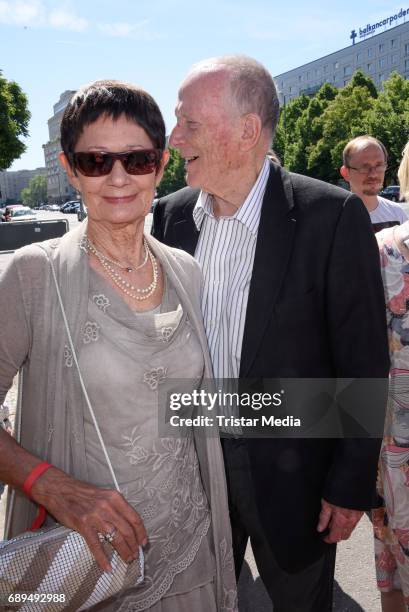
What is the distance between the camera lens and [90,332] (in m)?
1.67

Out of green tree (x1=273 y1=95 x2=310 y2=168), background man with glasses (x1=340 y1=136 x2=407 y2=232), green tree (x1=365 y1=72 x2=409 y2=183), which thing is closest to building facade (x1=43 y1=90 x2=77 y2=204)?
green tree (x1=273 y1=95 x2=310 y2=168)

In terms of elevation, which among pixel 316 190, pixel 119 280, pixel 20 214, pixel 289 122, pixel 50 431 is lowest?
pixel 50 431

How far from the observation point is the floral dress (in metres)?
2.42

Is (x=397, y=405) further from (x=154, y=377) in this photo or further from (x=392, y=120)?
(x=392, y=120)

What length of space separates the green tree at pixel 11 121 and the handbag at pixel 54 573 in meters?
36.8

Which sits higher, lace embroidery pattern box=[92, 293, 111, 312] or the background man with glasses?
the background man with glasses

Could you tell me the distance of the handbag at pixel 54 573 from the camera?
135cm

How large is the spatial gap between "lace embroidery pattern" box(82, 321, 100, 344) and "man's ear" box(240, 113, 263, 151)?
44.3 inches

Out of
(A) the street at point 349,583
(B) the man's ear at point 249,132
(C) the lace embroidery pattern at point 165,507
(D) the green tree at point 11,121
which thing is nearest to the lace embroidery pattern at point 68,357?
(C) the lace embroidery pattern at point 165,507

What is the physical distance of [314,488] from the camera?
225 centimetres

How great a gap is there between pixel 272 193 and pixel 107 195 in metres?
0.76

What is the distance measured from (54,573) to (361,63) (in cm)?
9535

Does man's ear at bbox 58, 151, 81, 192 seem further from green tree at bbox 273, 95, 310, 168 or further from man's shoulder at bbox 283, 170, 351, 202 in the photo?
green tree at bbox 273, 95, 310, 168

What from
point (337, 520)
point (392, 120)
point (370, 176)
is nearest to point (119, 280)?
point (337, 520)
